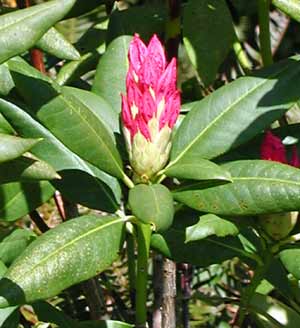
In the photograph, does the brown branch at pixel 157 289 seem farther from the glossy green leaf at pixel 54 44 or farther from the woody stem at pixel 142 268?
the glossy green leaf at pixel 54 44

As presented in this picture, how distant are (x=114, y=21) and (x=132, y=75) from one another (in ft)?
1.17

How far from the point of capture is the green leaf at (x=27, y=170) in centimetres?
150

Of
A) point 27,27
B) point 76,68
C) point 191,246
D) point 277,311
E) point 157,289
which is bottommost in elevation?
point 277,311

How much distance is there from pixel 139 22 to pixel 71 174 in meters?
0.45

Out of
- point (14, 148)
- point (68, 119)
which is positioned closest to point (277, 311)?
point (68, 119)

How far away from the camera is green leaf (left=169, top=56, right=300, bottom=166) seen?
1658 millimetres

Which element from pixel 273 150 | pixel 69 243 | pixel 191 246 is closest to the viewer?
pixel 69 243

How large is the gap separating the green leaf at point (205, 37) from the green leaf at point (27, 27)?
21.3 inches

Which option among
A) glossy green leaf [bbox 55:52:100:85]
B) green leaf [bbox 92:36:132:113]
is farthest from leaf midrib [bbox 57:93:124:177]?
glossy green leaf [bbox 55:52:100:85]

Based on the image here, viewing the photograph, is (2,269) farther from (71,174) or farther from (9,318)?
(71,174)

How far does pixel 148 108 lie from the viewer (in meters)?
1.53

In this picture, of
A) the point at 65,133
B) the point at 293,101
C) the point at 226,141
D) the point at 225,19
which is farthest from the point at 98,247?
the point at 225,19

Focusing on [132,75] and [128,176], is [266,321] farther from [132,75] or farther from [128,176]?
[132,75]

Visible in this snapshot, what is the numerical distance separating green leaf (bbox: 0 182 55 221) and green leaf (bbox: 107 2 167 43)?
1.09ft
